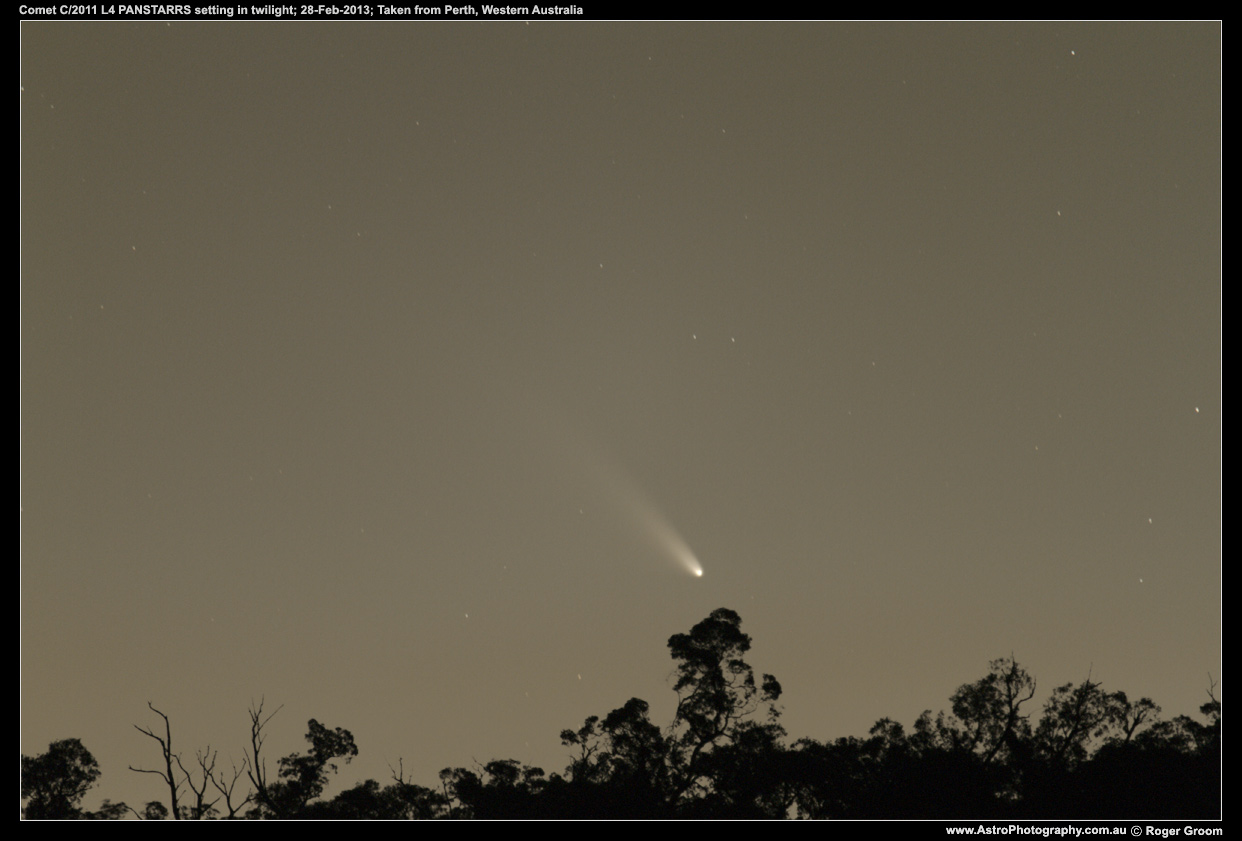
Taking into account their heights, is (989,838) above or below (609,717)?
below

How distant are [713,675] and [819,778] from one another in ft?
14.2

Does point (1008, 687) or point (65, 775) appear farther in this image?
point (65, 775)
